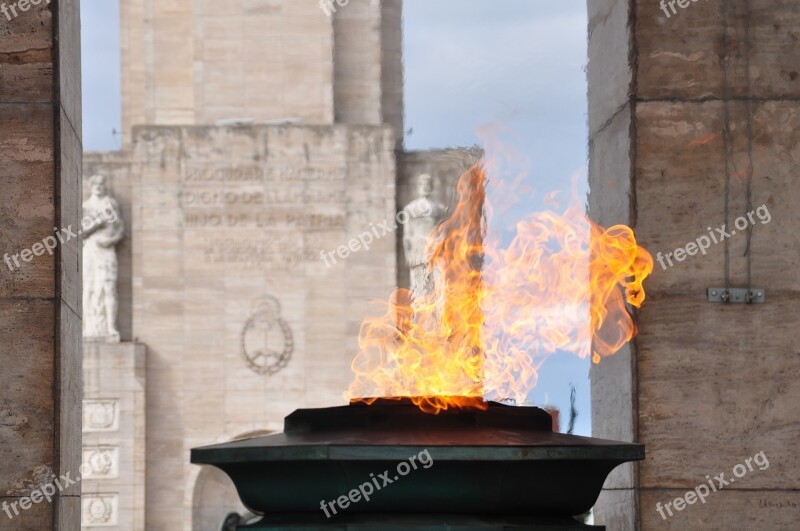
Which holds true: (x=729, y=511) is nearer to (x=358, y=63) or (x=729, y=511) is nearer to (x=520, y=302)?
(x=520, y=302)

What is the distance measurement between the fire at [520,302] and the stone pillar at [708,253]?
15cm

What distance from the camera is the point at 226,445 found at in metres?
7.32

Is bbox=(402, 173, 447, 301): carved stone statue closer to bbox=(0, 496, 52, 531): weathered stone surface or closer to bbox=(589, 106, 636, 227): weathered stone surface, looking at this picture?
bbox=(589, 106, 636, 227): weathered stone surface

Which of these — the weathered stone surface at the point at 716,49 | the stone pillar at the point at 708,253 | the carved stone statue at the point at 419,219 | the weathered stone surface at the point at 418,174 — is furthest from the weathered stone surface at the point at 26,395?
the weathered stone surface at the point at 418,174

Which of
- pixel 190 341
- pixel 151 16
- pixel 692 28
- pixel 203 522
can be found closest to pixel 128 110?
pixel 151 16

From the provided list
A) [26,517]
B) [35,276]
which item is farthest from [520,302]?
[26,517]

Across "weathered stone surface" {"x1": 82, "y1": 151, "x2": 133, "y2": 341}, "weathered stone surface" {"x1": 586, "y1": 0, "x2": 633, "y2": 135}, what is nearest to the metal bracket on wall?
"weathered stone surface" {"x1": 586, "y1": 0, "x2": 633, "y2": 135}

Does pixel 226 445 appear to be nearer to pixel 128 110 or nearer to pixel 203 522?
pixel 203 522

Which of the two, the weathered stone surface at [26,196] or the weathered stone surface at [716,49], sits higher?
the weathered stone surface at [716,49]

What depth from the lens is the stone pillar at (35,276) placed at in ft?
26.6

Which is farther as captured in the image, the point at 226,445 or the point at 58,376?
the point at 58,376

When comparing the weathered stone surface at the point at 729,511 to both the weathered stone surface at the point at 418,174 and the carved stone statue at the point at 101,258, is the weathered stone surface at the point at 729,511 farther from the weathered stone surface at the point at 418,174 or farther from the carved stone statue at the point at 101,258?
the carved stone statue at the point at 101,258

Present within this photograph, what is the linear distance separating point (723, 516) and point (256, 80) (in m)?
19.9

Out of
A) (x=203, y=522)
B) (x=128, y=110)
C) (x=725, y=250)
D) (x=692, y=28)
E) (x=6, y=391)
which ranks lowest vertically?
(x=203, y=522)
